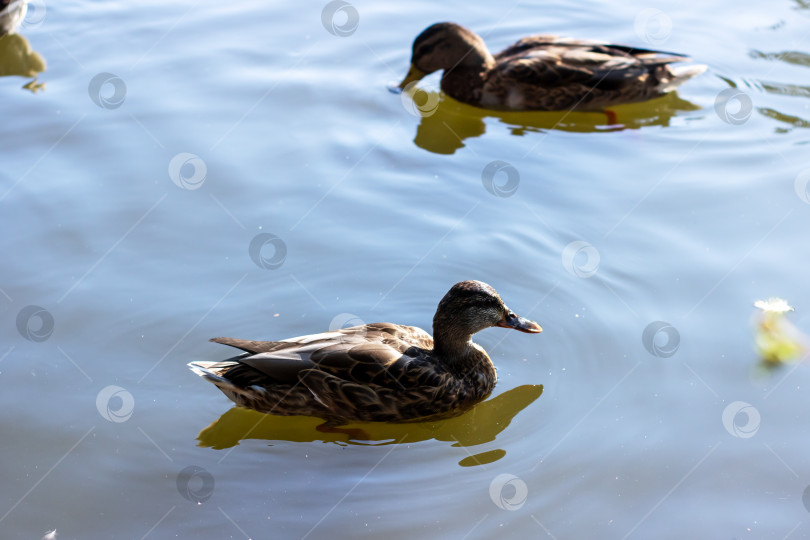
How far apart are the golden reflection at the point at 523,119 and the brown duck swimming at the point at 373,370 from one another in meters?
2.85

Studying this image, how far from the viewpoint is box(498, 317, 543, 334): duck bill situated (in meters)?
5.39

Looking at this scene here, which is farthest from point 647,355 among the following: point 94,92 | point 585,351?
point 94,92

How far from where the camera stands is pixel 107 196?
6980mm

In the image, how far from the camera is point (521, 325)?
5.41 metres

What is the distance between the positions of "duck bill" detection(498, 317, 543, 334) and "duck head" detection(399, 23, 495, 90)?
384cm

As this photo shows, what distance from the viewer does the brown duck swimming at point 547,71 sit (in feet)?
27.2

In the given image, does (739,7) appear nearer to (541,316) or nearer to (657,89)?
(657,89)

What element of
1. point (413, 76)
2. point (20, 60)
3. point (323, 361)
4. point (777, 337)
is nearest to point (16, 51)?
point (20, 60)

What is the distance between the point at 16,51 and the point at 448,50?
178 inches

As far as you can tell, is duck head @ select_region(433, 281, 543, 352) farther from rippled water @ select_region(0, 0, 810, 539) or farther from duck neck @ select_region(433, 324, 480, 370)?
rippled water @ select_region(0, 0, 810, 539)

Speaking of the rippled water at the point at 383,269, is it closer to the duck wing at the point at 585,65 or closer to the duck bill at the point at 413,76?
the duck bill at the point at 413,76

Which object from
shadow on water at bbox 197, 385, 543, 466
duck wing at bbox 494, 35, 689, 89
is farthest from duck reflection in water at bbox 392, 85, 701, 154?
shadow on water at bbox 197, 385, 543, 466

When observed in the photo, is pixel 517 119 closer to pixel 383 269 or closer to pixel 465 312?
pixel 383 269

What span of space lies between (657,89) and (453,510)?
529 cm
